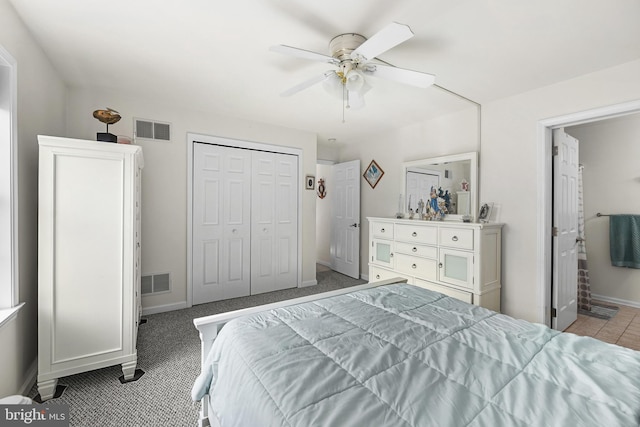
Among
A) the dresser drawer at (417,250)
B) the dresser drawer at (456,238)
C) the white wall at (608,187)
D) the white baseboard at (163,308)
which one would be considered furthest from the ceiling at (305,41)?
the white baseboard at (163,308)

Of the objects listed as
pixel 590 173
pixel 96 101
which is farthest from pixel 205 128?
pixel 590 173

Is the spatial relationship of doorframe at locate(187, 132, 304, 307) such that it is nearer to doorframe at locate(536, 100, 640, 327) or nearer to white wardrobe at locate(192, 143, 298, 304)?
white wardrobe at locate(192, 143, 298, 304)

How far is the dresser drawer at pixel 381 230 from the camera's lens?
3.53 m

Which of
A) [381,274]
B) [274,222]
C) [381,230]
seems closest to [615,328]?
[381,274]

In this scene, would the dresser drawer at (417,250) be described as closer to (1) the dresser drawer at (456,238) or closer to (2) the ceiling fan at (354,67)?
(1) the dresser drawer at (456,238)

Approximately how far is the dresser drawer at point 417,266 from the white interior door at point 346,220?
138 cm

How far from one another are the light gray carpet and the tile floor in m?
3.60

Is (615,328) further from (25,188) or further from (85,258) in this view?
(25,188)

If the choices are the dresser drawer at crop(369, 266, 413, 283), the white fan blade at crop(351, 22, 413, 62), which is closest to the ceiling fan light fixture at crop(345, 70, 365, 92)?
the white fan blade at crop(351, 22, 413, 62)

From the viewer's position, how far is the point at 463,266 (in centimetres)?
280

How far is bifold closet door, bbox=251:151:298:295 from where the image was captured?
12.7 ft

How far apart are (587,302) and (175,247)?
5.02m

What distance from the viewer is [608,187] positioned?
11.8 feet

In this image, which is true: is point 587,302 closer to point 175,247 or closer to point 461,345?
point 461,345
